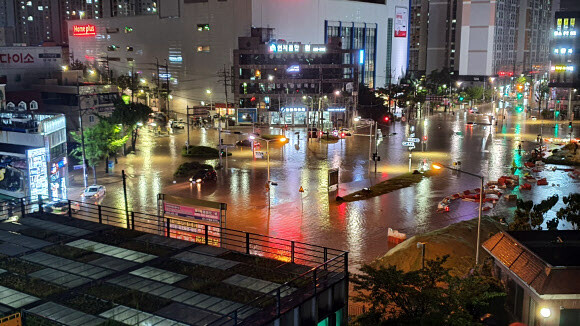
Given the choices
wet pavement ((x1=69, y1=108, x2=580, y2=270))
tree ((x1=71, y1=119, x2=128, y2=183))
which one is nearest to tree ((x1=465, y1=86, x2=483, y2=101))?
wet pavement ((x1=69, y1=108, x2=580, y2=270))

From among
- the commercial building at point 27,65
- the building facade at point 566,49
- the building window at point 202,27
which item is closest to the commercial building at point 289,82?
the building window at point 202,27

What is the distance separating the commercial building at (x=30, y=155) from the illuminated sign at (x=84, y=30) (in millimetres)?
107856

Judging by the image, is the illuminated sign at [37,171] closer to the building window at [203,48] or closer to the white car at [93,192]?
the white car at [93,192]

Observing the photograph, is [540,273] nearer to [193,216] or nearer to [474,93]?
[193,216]

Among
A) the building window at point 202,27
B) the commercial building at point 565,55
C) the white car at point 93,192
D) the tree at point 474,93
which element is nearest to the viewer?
the white car at point 93,192

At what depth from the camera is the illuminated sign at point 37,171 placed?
44.7 meters

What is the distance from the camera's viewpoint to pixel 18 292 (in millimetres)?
17328

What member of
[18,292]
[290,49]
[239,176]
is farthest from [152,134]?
[18,292]

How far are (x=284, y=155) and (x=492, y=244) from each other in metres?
48.6

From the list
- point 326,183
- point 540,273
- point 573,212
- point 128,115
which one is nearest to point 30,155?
point 326,183

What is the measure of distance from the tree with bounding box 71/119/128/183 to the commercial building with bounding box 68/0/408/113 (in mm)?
49542

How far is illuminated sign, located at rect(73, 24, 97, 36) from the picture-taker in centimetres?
15062

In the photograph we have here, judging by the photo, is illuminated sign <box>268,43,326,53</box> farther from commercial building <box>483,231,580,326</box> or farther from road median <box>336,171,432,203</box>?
commercial building <box>483,231,580,326</box>

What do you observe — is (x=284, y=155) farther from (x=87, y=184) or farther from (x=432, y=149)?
(x=87, y=184)
